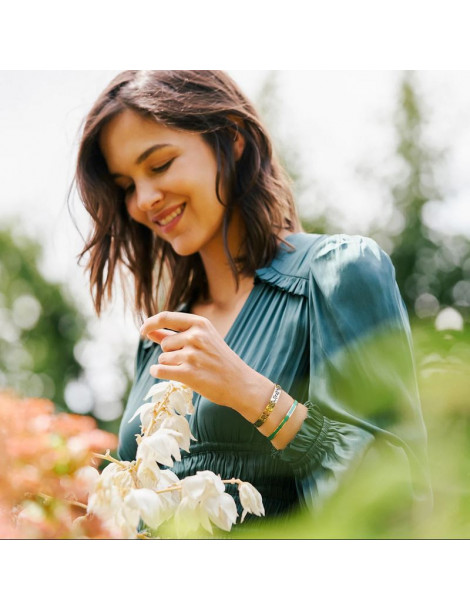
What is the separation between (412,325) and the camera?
4.73 feet

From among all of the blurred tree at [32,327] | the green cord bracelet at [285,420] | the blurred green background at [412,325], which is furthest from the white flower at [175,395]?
the blurred tree at [32,327]

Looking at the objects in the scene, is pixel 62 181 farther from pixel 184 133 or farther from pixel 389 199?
pixel 389 199

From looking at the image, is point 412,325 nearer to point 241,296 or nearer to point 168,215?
point 241,296

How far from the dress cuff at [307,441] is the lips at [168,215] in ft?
1.50

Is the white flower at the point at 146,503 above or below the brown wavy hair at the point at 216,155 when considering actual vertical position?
below

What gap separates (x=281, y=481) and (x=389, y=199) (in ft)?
2.79

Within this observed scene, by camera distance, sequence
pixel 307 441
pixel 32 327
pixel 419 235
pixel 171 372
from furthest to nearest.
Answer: pixel 32 327 → pixel 419 235 → pixel 307 441 → pixel 171 372

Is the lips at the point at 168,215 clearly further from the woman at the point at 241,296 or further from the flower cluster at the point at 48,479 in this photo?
the flower cluster at the point at 48,479

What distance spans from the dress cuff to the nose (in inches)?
19.0

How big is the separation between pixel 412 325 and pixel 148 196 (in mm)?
620

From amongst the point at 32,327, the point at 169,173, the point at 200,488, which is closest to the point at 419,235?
the point at 169,173

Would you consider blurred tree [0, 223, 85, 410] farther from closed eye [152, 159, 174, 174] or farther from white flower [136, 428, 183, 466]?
white flower [136, 428, 183, 466]

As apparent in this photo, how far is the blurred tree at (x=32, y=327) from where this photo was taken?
6.50 ft

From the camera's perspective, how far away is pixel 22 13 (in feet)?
4.18
